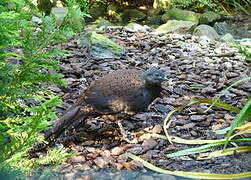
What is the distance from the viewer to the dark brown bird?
360 cm

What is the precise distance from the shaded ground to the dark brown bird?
0.72 feet

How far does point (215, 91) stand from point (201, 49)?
1.63 m

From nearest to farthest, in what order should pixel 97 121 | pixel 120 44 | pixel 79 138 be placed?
pixel 79 138 → pixel 97 121 → pixel 120 44

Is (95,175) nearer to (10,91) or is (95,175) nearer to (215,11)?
(10,91)

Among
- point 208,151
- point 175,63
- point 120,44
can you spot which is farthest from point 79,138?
point 120,44

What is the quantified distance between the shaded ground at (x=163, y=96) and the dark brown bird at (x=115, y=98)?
22cm

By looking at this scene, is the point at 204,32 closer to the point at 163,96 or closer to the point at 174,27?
the point at 174,27

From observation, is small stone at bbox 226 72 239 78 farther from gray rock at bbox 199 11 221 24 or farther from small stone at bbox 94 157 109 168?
gray rock at bbox 199 11 221 24

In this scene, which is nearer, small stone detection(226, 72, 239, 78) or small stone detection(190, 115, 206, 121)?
small stone detection(190, 115, 206, 121)

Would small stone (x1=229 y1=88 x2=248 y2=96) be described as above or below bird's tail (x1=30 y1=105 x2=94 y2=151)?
above

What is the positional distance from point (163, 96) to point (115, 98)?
99 centimetres

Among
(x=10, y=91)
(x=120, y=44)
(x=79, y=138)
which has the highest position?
(x=10, y=91)

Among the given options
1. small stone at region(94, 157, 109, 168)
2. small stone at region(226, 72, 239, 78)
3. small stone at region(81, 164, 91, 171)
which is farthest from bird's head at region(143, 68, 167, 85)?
small stone at region(226, 72, 239, 78)

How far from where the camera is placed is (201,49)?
239 inches
